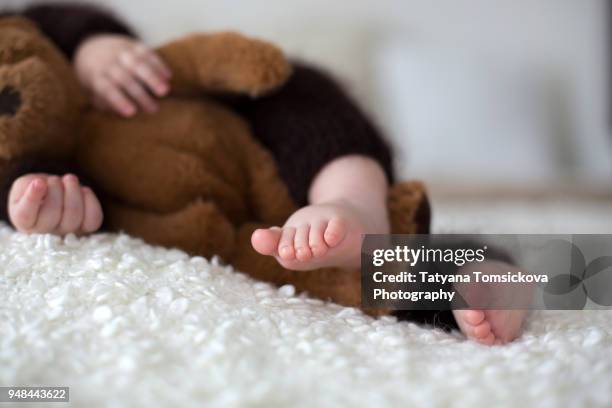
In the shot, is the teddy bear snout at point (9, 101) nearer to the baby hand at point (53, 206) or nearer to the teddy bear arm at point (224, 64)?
the baby hand at point (53, 206)

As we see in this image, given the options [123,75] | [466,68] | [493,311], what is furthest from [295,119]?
[466,68]

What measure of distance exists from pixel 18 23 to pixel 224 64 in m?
0.25

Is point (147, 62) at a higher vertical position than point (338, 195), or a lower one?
higher

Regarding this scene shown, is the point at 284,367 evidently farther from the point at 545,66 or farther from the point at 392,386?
the point at 545,66

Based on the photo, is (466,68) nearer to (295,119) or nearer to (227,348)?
(295,119)

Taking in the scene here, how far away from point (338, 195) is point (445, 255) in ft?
0.39

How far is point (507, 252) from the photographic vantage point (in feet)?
2.01

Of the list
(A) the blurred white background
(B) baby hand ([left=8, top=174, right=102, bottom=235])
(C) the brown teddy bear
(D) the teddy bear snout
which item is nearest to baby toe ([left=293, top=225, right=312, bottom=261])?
(C) the brown teddy bear

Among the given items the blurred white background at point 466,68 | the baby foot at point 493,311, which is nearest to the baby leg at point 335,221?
the baby foot at point 493,311

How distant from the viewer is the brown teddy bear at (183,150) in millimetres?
606

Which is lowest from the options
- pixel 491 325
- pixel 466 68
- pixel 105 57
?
pixel 491 325

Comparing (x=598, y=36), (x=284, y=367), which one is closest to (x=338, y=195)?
(x=284, y=367)

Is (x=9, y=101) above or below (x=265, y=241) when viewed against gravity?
above

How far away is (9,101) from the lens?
1.95 feet
